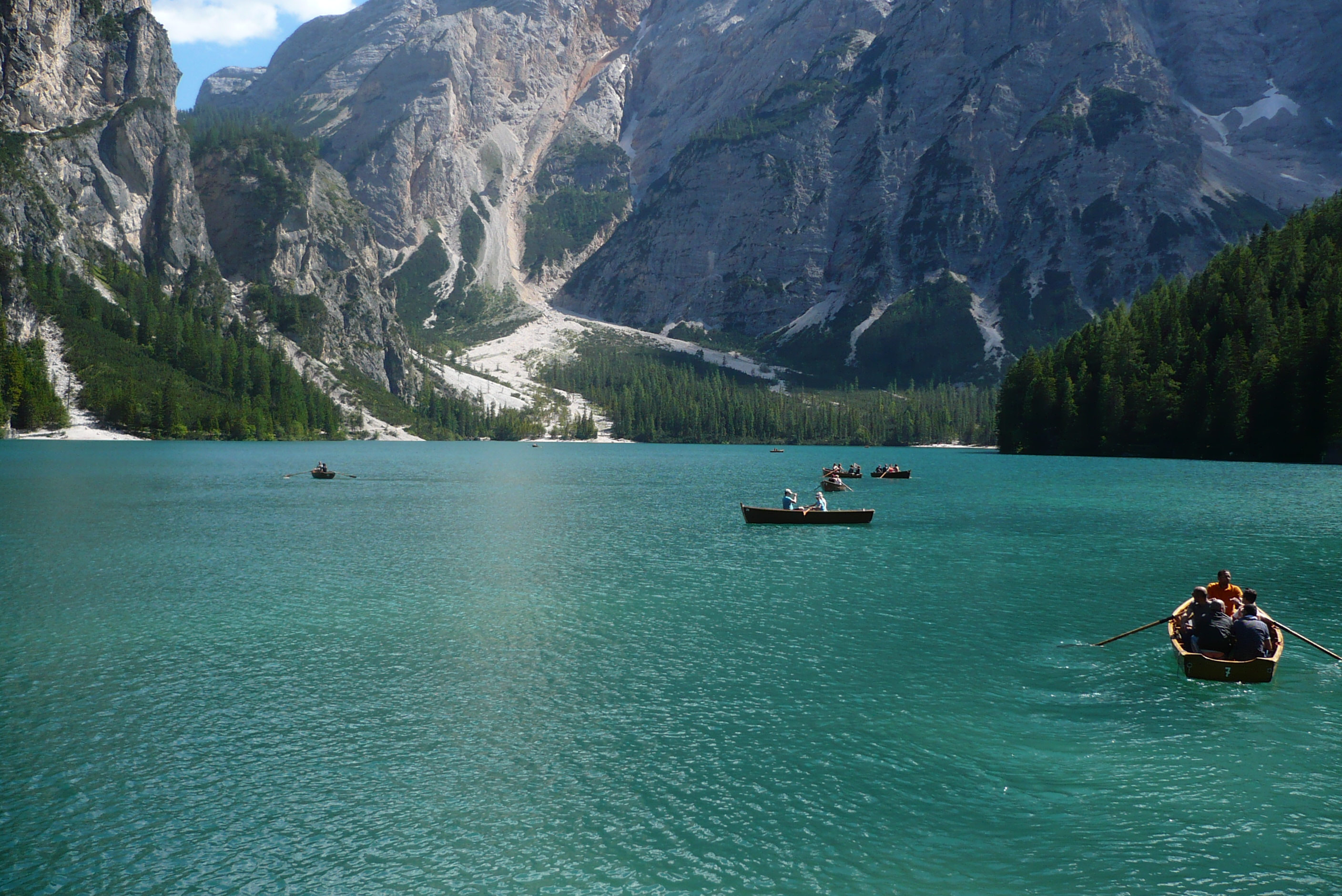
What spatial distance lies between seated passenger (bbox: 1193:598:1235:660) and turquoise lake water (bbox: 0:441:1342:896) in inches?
58.1

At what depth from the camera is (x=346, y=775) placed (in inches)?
823

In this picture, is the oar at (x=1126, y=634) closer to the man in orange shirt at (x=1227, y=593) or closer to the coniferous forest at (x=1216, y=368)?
the man in orange shirt at (x=1227, y=593)

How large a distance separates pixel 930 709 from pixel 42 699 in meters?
27.6

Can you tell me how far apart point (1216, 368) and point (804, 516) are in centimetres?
11677

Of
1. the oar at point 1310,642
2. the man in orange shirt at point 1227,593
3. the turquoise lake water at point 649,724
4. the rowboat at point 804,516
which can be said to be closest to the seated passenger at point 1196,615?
the turquoise lake water at point 649,724

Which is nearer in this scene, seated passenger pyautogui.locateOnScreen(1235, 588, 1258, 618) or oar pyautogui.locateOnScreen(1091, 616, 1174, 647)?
seated passenger pyautogui.locateOnScreen(1235, 588, 1258, 618)

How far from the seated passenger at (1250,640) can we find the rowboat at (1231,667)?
0.23 metres

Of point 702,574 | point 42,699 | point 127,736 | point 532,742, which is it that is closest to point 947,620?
point 702,574

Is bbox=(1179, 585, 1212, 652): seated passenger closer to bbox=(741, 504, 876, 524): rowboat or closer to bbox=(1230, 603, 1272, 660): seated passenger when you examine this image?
bbox=(1230, 603, 1272, 660): seated passenger

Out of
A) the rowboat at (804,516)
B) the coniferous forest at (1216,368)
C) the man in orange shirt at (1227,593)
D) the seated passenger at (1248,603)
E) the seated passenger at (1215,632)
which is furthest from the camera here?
the coniferous forest at (1216,368)

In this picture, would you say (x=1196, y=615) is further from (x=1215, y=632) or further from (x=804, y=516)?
(x=804, y=516)

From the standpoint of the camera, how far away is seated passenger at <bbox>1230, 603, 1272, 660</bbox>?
2848cm

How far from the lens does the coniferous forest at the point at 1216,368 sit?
136 meters

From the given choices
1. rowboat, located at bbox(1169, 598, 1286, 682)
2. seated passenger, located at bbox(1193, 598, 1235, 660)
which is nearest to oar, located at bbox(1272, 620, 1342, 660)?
rowboat, located at bbox(1169, 598, 1286, 682)
